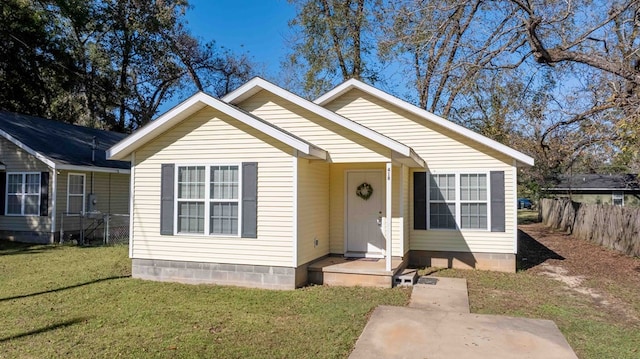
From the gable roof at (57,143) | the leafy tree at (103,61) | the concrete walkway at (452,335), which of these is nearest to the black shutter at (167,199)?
the concrete walkway at (452,335)

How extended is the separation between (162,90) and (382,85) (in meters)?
17.2

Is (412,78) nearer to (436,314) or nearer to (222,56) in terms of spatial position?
(436,314)

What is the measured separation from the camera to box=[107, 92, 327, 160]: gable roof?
8031 mm

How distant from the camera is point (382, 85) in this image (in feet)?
81.5

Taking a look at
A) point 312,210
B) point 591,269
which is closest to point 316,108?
point 312,210

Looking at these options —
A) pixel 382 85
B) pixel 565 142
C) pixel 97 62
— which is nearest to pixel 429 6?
pixel 565 142

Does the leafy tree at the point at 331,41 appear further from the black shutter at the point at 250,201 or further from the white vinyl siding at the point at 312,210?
the black shutter at the point at 250,201

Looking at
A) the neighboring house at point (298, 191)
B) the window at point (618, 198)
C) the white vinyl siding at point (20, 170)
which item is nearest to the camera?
the neighboring house at point (298, 191)

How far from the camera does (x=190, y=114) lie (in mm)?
8852

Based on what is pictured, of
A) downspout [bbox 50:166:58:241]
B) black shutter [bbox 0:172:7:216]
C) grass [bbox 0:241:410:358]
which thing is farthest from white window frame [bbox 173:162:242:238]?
black shutter [bbox 0:172:7:216]

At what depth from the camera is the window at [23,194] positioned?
14.8 meters

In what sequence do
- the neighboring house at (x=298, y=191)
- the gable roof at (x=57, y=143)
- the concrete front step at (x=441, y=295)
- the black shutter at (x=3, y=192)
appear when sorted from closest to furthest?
the concrete front step at (x=441, y=295)
the neighboring house at (x=298, y=191)
the gable roof at (x=57, y=143)
the black shutter at (x=3, y=192)

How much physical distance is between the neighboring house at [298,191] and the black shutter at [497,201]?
2 cm

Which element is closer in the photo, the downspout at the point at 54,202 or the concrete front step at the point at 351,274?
the concrete front step at the point at 351,274
